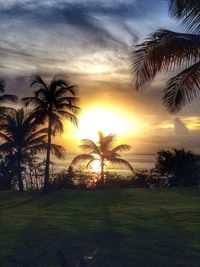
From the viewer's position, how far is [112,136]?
1467 inches

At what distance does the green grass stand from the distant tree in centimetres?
878

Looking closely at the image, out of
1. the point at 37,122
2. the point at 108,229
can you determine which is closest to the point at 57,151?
the point at 37,122

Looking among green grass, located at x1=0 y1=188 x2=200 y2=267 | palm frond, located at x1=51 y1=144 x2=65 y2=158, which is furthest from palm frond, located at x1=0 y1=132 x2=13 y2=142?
green grass, located at x1=0 y1=188 x2=200 y2=267

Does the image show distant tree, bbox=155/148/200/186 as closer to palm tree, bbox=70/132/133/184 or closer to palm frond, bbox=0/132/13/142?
palm tree, bbox=70/132/133/184

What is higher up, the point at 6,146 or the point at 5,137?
the point at 5,137

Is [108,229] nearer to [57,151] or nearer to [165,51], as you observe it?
[165,51]

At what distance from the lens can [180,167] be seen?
3303cm

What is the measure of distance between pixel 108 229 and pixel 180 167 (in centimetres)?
2001

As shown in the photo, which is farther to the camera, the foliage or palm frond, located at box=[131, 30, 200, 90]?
the foliage

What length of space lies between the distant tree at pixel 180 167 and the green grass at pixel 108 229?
8783 mm

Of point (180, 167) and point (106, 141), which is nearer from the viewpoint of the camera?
point (180, 167)

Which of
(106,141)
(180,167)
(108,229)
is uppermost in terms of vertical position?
(106,141)

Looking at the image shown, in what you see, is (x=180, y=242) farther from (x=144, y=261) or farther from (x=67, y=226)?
(x=67, y=226)

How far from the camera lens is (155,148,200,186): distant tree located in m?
32.2
